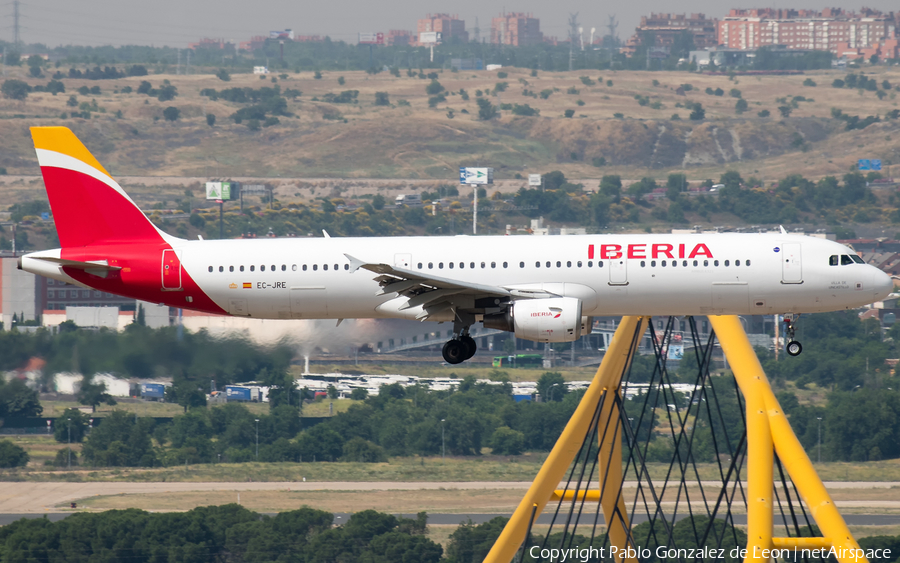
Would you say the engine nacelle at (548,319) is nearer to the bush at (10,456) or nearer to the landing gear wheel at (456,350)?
the landing gear wheel at (456,350)

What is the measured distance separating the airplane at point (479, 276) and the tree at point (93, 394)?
70379 mm

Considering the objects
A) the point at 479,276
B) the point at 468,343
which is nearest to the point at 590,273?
the point at 479,276

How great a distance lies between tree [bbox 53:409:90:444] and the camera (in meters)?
134

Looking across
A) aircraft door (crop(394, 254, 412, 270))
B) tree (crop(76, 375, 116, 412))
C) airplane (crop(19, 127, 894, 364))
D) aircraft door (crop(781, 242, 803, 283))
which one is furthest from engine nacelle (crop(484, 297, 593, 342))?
tree (crop(76, 375, 116, 412))

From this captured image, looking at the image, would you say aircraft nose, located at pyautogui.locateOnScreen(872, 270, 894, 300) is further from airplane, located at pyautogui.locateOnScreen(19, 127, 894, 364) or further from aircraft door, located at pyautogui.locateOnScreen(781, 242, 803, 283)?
aircraft door, located at pyautogui.locateOnScreen(781, 242, 803, 283)

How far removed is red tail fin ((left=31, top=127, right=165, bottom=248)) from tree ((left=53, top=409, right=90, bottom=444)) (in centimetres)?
8979

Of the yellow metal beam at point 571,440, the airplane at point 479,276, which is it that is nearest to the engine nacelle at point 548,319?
the airplane at point 479,276

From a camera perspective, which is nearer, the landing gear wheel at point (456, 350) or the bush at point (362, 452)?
the landing gear wheel at point (456, 350)

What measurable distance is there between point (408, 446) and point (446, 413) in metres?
8.10

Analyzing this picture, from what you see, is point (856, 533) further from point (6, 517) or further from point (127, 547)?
point (6, 517)

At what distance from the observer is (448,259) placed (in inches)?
1743

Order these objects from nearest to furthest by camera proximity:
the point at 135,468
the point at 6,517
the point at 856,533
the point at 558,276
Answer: the point at 558,276, the point at 856,533, the point at 6,517, the point at 135,468

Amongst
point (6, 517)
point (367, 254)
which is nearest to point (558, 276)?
point (367, 254)

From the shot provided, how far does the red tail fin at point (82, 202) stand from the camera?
155 ft
